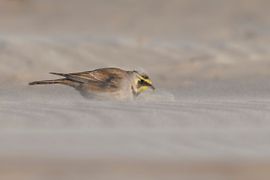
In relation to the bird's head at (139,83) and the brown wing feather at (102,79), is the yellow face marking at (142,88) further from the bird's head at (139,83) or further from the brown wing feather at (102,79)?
the brown wing feather at (102,79)

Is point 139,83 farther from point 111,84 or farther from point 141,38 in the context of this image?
point 141,38

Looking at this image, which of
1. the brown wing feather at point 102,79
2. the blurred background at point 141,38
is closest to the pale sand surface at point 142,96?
the blurred background at point 141,38

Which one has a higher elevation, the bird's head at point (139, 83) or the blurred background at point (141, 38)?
the blurred background at point (141, 38)

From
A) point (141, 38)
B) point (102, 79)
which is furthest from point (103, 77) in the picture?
point (141, 38)

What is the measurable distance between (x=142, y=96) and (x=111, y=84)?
1.71 ft

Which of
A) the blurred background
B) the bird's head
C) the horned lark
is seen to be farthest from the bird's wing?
the blurred background

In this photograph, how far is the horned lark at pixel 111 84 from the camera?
12.7 meters

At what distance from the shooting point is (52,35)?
1777 cm

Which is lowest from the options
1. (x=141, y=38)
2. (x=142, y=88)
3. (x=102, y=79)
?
(x=142, y=88)

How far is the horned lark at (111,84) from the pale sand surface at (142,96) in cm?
14

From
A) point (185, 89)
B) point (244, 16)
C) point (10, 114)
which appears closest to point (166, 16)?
point (244, 16)

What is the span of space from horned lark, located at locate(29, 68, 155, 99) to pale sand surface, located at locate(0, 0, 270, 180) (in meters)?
0.14

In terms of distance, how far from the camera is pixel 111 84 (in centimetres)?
1276

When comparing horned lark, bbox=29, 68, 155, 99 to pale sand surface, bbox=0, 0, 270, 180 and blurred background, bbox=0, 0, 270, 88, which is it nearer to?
pale sand surface, bbox=0, 0, 270, 180
